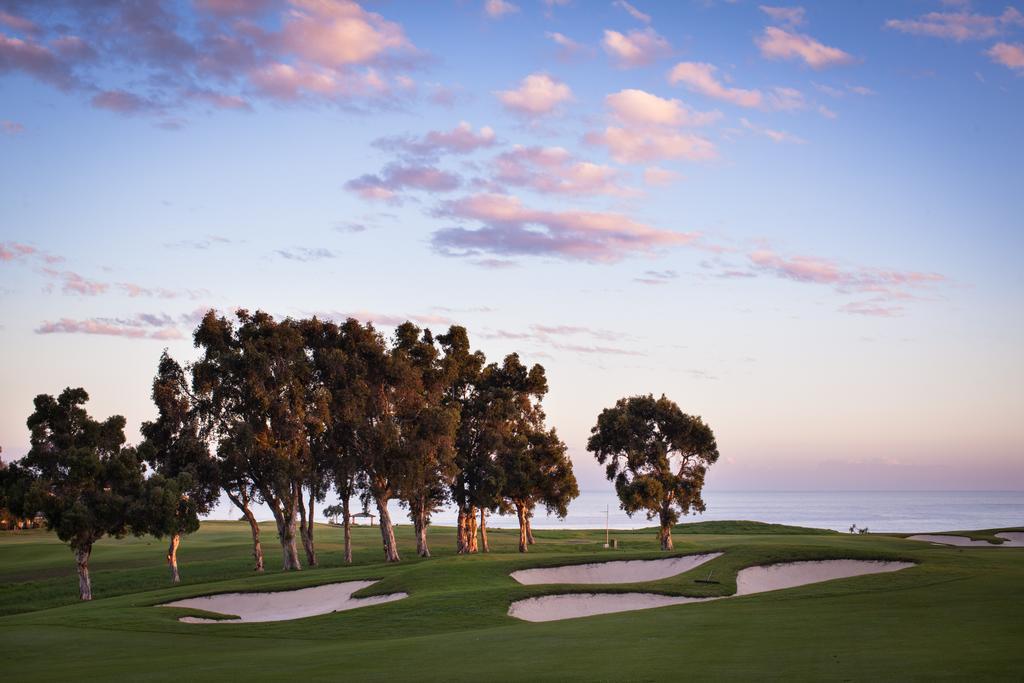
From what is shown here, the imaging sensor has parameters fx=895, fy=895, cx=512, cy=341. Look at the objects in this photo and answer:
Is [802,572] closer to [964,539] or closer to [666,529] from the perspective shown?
[666,529]

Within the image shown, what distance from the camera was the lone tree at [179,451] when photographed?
5144 centimetres

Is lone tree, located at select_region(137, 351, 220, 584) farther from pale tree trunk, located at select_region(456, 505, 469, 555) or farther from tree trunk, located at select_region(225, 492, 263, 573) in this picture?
pale tree trunk, located at select_region(456, 505, 469, 555)

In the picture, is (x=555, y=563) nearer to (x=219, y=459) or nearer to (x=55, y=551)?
(x=219, y=459)

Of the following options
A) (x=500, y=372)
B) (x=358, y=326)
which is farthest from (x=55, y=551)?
(x=500, y=372)

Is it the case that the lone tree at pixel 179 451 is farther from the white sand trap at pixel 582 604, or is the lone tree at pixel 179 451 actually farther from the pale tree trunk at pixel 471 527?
the white sand trap at pixel 582 604

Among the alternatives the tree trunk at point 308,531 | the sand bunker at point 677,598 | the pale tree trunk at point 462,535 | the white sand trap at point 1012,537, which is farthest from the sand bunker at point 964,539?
the tree trunk at point 308,531

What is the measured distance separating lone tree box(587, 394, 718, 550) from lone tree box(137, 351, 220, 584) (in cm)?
2603

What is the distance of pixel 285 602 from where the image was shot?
4031cm

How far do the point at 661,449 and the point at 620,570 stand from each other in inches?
742

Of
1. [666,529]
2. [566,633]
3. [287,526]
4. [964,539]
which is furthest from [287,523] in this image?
[964,539]

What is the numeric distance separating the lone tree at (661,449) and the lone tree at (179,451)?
2603 centimetres

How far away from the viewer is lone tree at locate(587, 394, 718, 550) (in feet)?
198

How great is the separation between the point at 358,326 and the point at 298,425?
25.8 feet

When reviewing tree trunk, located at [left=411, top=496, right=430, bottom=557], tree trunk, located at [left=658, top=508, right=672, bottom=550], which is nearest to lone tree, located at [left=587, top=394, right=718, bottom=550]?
tree trunk, located at [left=658, top=508, right=672, bottom=550]
